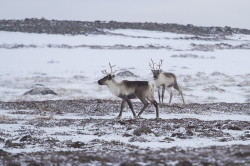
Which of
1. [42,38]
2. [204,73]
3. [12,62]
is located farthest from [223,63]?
[42,38]

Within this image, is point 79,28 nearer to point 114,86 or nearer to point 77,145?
point 114,86

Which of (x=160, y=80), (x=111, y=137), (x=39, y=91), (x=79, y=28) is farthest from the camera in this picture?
(x=79, y=28)

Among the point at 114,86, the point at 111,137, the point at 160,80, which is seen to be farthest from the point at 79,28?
the point at 111,137

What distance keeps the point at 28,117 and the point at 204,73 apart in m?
21.2

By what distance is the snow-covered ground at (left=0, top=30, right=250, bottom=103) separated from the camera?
2438 centimetres

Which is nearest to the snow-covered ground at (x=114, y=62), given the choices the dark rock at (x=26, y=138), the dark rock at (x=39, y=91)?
the dark rock at (x=39, y=91)

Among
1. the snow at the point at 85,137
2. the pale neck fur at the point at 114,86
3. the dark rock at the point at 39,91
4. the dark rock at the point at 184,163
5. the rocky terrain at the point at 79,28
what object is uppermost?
the rocky terrain at the point at 79,28

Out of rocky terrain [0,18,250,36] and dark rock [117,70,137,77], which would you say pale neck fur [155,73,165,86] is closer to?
Result: dark rock [117,70,137,77]

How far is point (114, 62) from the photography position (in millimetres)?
38469

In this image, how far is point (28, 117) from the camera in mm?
14422

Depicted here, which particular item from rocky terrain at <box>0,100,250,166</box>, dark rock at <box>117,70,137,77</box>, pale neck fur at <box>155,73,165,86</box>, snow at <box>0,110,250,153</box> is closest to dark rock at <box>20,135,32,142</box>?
rocky terrain at <box>0,100,250,166</box>

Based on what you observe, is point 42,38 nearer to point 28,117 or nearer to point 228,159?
point 28,117

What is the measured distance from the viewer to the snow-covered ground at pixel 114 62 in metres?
24.4

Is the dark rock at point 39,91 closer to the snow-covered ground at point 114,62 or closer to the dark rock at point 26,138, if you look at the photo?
the snow-covered ground at point 114,62
